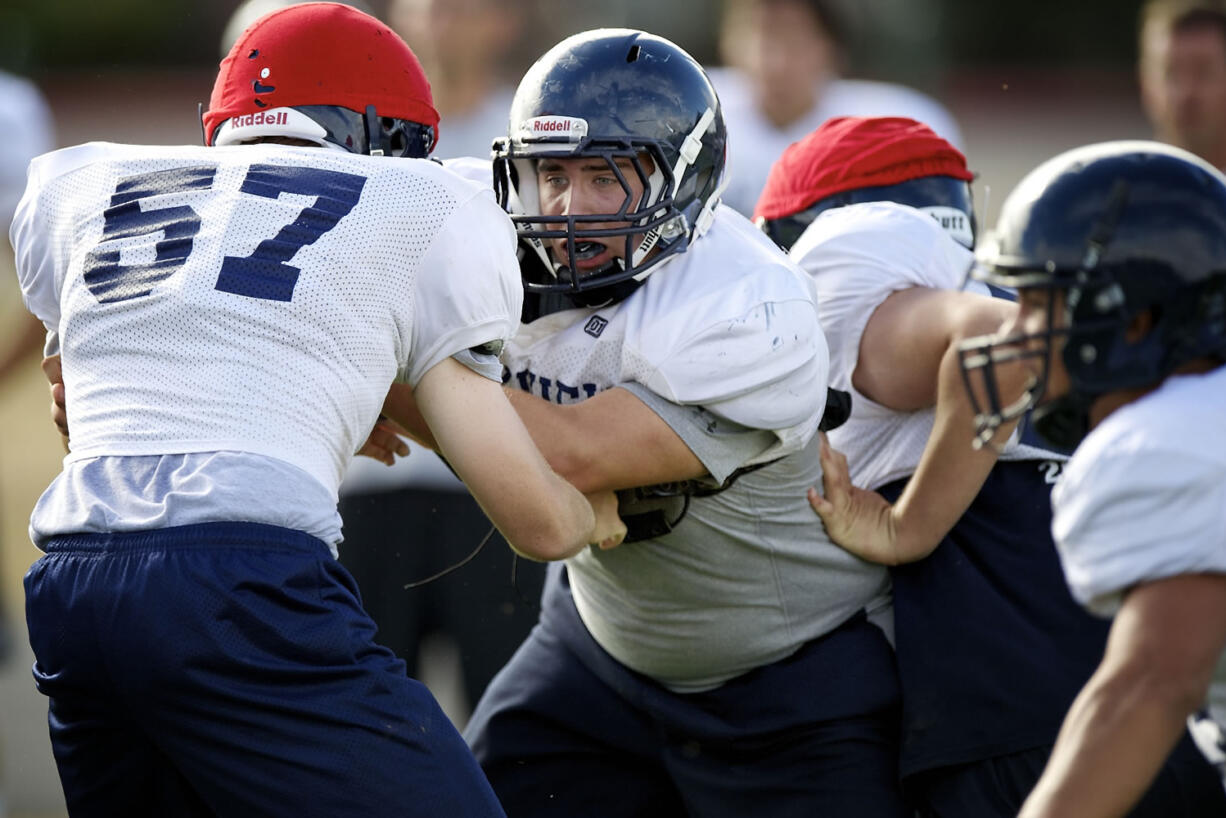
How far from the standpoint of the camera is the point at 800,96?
19.3 ft

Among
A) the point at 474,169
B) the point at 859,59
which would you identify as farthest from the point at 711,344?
the point at 859,59

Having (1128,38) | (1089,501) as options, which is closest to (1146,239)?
(1089,501)

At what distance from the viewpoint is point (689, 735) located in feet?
9.77

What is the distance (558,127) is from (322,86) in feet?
1.41

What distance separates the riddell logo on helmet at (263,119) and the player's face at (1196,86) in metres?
4.11

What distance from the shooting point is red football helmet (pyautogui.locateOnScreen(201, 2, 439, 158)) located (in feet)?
8.65

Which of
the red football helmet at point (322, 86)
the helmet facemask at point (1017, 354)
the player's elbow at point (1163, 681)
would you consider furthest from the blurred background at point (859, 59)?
the player's elbow at point (1163, 681)

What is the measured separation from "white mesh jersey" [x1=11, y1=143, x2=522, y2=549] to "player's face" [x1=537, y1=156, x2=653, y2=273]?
1.12 feet

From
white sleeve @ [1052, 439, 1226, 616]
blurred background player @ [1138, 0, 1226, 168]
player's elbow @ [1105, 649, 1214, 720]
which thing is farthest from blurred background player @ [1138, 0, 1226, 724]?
player's elbow @ [1105, 649, 1214, 720]

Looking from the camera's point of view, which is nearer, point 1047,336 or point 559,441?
point 1047,336

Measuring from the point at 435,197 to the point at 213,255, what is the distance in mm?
348

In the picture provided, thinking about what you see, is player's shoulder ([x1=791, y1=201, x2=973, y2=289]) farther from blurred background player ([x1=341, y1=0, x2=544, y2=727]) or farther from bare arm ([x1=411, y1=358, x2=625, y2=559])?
blurred background player ([x1=341, y1=0, x2=544, y2=727])

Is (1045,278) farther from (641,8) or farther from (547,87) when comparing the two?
(641,8)

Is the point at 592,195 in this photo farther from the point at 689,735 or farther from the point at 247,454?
the point at 689,735
